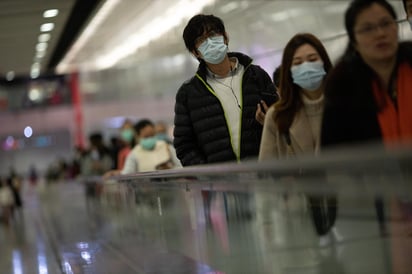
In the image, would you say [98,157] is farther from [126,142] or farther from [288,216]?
[288,216]

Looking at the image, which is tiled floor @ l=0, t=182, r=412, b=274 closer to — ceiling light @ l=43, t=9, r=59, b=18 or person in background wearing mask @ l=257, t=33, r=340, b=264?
person in background wearing mask @ l=257, t=33, r=340, b=264

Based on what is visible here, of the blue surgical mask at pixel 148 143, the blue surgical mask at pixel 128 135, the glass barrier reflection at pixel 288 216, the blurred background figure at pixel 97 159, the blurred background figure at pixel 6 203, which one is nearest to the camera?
the glass barrier reflection at pixel 288 216

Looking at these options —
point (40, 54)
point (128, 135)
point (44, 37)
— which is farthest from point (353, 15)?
point (40, 54)

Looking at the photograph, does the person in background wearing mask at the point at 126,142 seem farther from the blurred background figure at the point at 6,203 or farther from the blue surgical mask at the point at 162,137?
the blurred background figure at the point at 6,203

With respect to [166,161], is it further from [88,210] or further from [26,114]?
[26,114]

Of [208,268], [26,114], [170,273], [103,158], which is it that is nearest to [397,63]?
[208,268]

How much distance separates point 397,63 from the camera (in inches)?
143

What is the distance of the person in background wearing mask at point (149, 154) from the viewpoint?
351 inches

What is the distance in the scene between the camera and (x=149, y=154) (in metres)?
9.59

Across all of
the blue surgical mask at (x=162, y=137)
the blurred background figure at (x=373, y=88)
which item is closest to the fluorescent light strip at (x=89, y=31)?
the blue surgical mask at (x=162, y=137)

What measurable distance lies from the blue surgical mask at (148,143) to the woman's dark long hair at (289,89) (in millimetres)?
4899

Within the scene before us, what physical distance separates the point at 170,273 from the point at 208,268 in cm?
81

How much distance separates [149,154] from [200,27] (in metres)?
4.14

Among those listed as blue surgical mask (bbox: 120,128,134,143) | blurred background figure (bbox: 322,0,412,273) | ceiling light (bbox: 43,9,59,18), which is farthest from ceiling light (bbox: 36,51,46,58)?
blurred background figure (bbox: 322,0,412,273)
